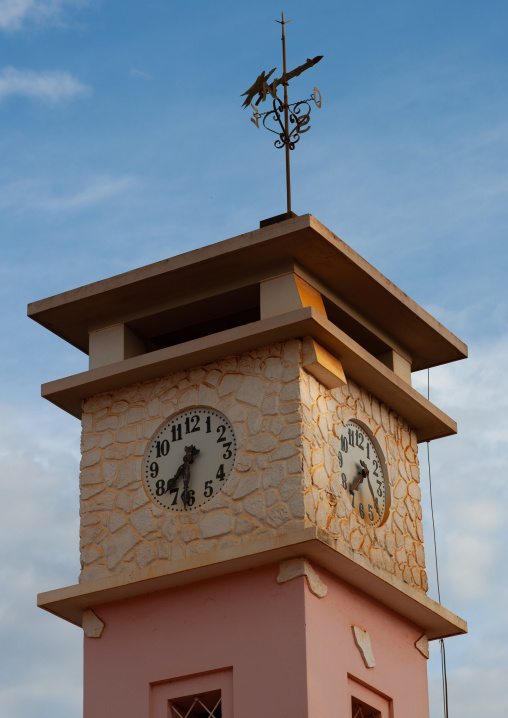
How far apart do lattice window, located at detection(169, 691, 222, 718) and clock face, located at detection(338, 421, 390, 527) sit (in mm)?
2440

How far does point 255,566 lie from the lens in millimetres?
18516

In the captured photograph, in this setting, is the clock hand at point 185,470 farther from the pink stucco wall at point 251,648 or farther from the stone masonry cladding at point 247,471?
the pink stucco wall at point 251,648

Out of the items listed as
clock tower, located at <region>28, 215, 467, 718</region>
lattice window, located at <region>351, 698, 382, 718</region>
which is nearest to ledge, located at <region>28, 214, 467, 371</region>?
clock tower, located at <region>28, 215, 467, 718</region>

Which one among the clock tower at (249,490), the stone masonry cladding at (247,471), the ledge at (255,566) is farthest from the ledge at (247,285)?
the ledge at (255,566)

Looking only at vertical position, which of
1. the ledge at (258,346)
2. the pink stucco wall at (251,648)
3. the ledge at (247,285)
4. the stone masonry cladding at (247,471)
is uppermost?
the ledge at (247,285)

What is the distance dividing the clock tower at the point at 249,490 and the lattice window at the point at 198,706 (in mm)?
29

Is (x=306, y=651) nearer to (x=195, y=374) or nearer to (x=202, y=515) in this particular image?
(x=202, y=515)

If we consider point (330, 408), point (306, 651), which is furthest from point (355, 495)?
point (306, 651)

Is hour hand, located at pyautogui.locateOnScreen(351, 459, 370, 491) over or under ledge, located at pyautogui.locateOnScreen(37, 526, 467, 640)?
over

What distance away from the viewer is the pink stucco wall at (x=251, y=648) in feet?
58.7

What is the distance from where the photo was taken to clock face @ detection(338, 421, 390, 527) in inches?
764

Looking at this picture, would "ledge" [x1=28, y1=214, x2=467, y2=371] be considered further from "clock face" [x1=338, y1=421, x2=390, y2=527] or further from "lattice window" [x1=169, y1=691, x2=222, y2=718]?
"lattice window" [x1=169, y1=691, x2=222, y2=718]

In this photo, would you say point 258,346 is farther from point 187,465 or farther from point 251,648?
point 251,648

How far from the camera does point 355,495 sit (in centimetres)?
1941
